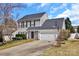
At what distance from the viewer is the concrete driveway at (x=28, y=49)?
439cm

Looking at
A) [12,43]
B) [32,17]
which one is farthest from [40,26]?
[12,43]

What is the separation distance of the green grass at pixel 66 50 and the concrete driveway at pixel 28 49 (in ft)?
0.29

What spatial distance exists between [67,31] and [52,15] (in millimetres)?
329

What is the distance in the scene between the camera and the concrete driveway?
4391 mm

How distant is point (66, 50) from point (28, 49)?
0.56 metres

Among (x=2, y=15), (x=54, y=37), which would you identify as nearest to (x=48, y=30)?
(x=54, y=37)

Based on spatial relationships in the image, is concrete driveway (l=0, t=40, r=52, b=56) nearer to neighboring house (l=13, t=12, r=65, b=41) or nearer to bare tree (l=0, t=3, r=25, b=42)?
neighboring house (l=13, t=12, r=65, b=41)

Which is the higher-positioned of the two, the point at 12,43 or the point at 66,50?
the point at 12,43

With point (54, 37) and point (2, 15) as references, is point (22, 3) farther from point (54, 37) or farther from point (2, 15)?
point (54, 37)

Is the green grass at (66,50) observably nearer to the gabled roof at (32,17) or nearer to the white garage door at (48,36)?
the white garage door at (48,36)

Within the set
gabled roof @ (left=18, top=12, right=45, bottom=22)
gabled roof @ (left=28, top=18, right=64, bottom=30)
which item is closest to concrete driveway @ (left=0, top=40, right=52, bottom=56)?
gabled roof @ (left=28, top=18, right=64, bottom=30)

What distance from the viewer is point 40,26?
4.47 m

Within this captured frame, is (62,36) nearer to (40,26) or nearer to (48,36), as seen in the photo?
(48,36)

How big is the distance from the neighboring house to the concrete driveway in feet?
0.29
